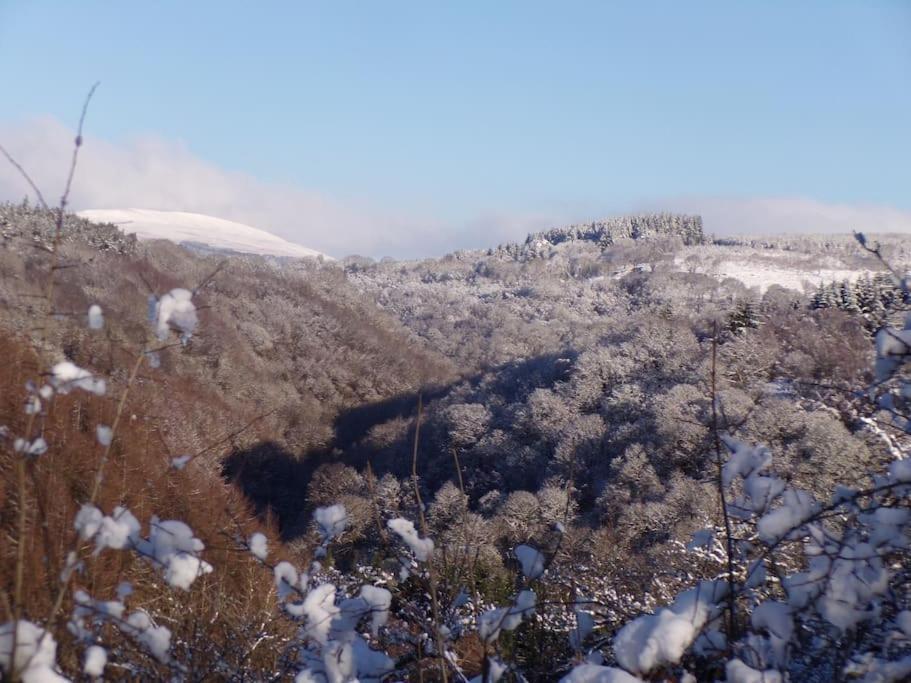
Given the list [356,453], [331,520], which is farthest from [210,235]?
[331,520]

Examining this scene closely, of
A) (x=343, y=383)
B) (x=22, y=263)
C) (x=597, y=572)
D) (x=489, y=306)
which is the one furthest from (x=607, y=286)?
Answer: (x=597, y=572)

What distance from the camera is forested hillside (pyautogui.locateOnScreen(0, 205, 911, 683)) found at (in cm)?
161

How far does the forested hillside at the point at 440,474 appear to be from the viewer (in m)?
1.61

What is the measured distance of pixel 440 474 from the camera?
2355 cm

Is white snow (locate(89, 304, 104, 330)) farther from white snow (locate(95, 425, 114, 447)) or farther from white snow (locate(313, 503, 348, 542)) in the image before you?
white snow (locate(313, 503, 348, 542))

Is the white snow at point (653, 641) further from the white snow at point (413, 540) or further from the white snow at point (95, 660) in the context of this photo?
the white snow at point (95, 660)

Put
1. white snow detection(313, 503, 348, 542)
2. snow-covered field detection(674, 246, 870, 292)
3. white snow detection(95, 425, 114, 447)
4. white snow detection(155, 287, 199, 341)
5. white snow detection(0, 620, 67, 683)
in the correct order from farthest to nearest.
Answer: snow-covered field detection(674, 246, 870, 292) → white snow detection(313, 503, 348, 542) → white snow detection(155, 287, 199, 341) → white snow detection(95, 425, 114, 447) → white snow detection(0, 620, 67, 683)

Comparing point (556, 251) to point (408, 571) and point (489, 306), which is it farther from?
point (408, 571)

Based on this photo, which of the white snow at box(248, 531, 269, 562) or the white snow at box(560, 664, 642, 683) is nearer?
the white snow at box(560, 664, 642, 683)

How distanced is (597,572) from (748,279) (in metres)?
54.0

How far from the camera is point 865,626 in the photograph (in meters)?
1.73

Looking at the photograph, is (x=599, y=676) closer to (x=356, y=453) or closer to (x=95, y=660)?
(x=95, y=660)

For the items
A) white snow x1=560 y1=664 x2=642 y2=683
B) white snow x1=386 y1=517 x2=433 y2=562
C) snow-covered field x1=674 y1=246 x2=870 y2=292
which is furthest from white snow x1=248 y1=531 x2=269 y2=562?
snow-covered field x1=674 y1=246 x2=870 y2=292

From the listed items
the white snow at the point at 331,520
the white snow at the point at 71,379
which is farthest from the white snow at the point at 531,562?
the white snow at the point at 71,379
